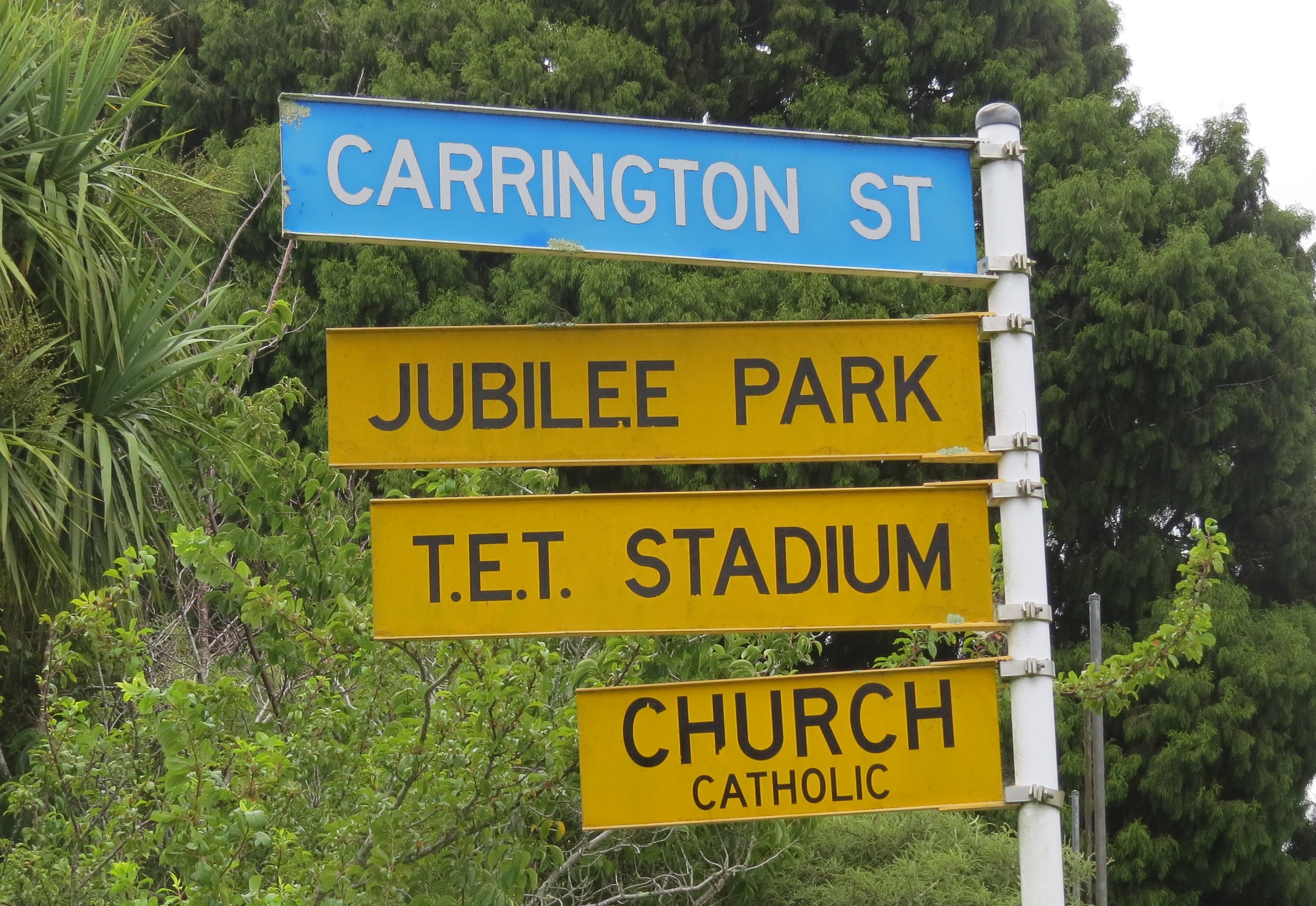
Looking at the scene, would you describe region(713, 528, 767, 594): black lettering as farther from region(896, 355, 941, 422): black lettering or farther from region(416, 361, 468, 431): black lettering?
region(416, 361, 468, 431): black lettering

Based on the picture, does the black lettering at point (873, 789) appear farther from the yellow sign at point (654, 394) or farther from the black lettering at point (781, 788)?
the yellow sign at point (654, 394)

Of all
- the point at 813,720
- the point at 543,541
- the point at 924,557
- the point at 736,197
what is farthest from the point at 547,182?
the point at 813,720

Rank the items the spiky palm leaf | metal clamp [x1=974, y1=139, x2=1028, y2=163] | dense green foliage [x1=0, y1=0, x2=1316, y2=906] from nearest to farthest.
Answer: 1. metal clamp [x1=974, y1=139, x2=1028, y2=163]
2. dense green foliage [x1=0, y1=0, x2=1316, y2=906]
3. the spiky palm leaf

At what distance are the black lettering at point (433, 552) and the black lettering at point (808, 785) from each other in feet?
2.58

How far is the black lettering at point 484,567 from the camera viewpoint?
9.00 ft

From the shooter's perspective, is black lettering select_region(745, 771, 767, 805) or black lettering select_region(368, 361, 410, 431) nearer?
black lettering select_region(745, 771, 767, 805)

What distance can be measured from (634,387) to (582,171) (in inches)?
17.7

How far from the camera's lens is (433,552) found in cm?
276

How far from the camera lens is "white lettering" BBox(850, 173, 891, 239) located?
9.43ft

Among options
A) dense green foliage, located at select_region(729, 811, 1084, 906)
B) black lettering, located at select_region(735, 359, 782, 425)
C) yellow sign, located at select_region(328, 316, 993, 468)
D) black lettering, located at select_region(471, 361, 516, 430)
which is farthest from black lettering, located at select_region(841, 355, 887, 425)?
dense green foliage, located at select_region(729, 811, 1084, 906)

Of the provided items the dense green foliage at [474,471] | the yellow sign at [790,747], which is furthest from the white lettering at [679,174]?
the dense green foliage at [474,471]

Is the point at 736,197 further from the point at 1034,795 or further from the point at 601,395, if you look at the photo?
the point at 1034,795

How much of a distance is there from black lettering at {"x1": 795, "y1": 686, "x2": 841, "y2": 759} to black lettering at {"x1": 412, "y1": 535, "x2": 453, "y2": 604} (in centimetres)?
73

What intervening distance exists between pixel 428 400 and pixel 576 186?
20.7 inches
